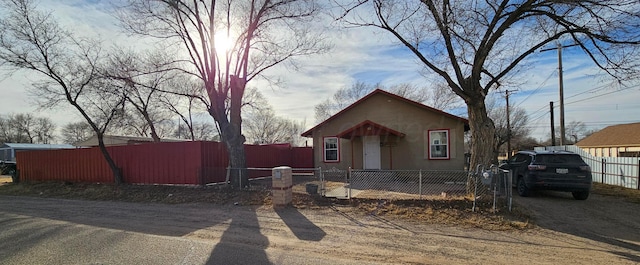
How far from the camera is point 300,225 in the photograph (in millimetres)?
6957

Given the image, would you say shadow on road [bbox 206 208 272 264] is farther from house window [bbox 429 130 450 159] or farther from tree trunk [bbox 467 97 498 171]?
house window [bbox 429 130 450 159]

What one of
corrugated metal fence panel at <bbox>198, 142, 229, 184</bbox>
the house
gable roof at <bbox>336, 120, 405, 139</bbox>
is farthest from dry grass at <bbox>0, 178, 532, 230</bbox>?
the house

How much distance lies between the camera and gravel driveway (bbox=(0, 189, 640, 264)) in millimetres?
4930

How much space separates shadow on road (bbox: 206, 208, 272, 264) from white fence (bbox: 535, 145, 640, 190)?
14.2 meters

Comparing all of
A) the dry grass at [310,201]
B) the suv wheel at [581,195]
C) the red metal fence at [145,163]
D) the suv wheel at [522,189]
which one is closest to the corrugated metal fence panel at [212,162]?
the red metal fence at [145,163]

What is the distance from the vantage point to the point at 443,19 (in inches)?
373

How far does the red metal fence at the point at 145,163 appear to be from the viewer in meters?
13.4

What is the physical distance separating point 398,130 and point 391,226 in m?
10.4

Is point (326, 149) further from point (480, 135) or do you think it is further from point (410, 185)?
point (480, 135)

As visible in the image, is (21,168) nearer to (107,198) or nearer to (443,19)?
(107,198)

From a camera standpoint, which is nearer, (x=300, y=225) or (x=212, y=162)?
(x=300, y=225)

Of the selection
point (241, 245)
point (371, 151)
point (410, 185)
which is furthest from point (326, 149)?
point (241, 245)

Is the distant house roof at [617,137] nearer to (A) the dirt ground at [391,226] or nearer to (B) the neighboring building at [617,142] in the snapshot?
(B) the neighboring building at [617,142]

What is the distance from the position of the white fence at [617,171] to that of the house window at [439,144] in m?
6.51
